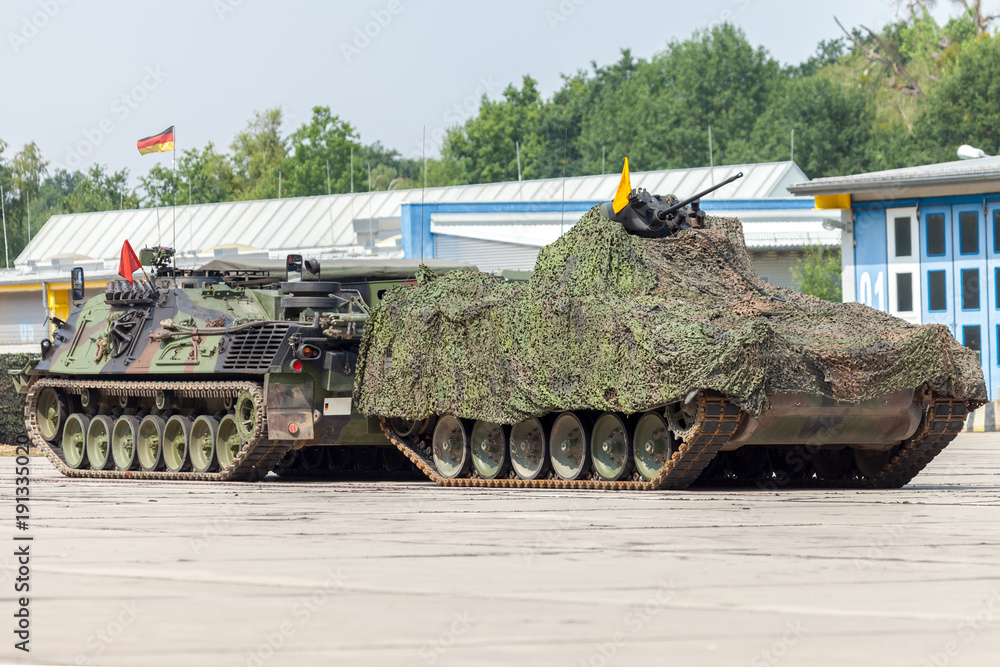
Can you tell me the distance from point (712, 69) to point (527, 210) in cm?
4866

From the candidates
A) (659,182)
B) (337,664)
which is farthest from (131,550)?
(659,182)

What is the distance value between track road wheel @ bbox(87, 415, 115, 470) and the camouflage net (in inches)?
177

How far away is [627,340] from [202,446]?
6.68m

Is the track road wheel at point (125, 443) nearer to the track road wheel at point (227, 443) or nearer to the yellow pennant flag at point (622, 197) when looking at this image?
the track road wheel at point (227, 443)

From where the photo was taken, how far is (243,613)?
24.0 ft

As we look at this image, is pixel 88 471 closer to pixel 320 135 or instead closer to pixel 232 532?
pixel 232 532

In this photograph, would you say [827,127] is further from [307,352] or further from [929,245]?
[307,352]

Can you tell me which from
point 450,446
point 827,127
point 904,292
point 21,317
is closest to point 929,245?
point 904,292

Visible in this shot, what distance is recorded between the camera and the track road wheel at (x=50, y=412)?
893 inches

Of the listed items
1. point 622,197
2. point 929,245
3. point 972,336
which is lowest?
point 972,336

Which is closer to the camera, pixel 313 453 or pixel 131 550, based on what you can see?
pixel 131 550

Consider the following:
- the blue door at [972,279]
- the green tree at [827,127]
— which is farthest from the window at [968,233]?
the green tree at [827,127]

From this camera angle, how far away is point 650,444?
16.1m

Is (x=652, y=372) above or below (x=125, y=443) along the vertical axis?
above
